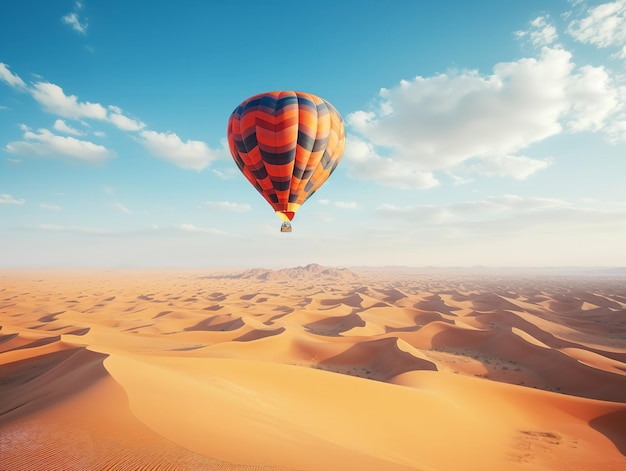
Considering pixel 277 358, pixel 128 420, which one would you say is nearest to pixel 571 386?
pixel 277 358

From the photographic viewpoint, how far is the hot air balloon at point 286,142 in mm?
16453

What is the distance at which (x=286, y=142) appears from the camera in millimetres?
16562

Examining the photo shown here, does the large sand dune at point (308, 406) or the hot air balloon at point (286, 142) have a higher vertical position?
the hot air balloon at point (286, 142)

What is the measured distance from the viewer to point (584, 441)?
896 cm

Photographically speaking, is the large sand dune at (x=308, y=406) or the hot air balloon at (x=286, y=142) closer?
the large sand dune at (x=308, y=406)

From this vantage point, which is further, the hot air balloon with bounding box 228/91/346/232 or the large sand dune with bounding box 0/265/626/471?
the hot air balloon with bounding box 228/91/346/232

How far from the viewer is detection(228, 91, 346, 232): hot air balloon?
1645 cm

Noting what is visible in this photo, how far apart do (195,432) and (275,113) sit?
14.8m

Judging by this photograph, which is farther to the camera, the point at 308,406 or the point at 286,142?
the point at 286,142

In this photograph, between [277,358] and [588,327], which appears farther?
[588,327]

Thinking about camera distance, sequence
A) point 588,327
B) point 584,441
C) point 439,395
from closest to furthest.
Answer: point 584,441 → point 439,395 → point 588,327

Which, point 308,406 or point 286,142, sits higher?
point 286,142

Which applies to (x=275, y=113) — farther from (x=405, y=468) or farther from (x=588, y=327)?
(x=588, y=327)

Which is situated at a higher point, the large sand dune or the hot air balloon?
the hot air balloon
